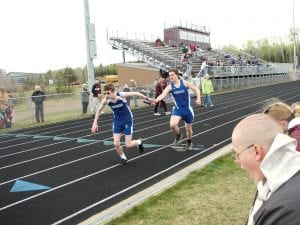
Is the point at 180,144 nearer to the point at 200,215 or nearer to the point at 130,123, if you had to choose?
the point at 130,123

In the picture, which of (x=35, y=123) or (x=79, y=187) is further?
(x=35, y=123)

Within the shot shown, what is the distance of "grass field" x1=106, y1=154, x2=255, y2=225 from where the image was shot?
538cm

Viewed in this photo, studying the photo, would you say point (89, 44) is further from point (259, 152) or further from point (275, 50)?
point (275, 50)

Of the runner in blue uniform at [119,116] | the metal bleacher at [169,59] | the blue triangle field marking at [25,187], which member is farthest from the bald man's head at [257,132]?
the metal bleacher at [169,59]

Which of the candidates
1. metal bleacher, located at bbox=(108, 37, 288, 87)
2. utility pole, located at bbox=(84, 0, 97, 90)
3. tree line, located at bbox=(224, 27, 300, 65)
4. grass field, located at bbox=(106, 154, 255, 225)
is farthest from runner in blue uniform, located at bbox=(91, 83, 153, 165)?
tree line, located at bbox=(224, 27, 300, 65)

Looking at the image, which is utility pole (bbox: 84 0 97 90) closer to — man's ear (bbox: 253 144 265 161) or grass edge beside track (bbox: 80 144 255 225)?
grass edge beside track (bbox: 80 144 255 225)

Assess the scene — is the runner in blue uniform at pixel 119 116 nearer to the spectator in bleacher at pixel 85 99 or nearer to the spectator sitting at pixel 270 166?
the spectator sitting at pixel 270 166

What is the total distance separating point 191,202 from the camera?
19.8 feet

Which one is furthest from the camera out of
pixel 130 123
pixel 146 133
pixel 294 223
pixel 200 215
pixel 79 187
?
pixel 146 133

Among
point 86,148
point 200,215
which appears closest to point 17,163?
point 86,148

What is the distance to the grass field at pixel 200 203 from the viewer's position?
17.6 feet

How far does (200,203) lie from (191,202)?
0.13 m

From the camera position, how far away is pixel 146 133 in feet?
46.8

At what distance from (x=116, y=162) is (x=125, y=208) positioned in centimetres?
357
